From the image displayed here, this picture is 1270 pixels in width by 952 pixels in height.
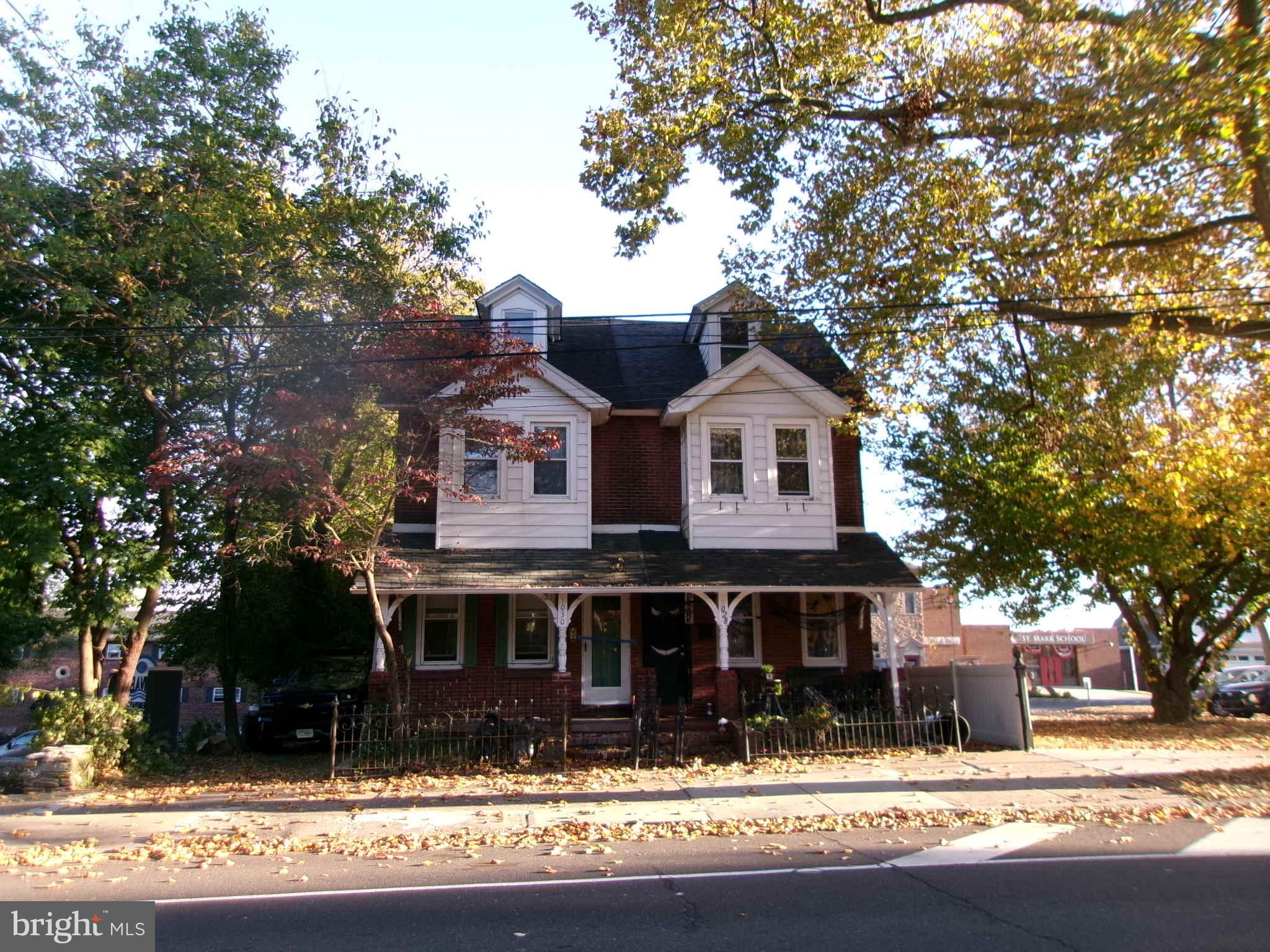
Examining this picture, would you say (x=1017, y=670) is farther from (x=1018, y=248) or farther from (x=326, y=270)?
(x=326, y=270)

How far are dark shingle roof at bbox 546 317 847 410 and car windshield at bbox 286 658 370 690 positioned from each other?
8.02 metres

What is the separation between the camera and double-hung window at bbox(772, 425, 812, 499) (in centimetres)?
1736

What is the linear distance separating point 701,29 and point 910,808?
10.6 meters

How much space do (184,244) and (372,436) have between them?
4002 millimetres

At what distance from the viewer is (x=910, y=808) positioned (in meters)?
9.81

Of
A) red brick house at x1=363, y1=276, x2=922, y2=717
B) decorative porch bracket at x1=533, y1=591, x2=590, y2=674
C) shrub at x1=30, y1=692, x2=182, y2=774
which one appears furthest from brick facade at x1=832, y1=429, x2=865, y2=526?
shrub at x1=30, y1=692, x2=182, y2=774

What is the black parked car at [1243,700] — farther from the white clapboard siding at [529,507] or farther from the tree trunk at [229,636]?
the tree trunk at [229,636]

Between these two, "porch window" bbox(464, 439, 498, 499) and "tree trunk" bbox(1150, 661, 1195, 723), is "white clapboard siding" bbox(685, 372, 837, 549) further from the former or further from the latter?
"tree trunk" bbox(1150, 661, 1195, 723)

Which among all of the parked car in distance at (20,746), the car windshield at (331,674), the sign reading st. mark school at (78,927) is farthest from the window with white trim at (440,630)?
the sign reading st. mark school at (78,927)

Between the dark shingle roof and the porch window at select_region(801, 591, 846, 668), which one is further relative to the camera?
the dark shingle roof

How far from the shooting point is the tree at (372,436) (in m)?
12.4

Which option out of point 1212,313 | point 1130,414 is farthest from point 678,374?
point 1212,313

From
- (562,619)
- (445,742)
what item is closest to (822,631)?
(562,619)

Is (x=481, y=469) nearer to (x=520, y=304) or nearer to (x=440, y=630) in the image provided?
(x=440, y=630)
